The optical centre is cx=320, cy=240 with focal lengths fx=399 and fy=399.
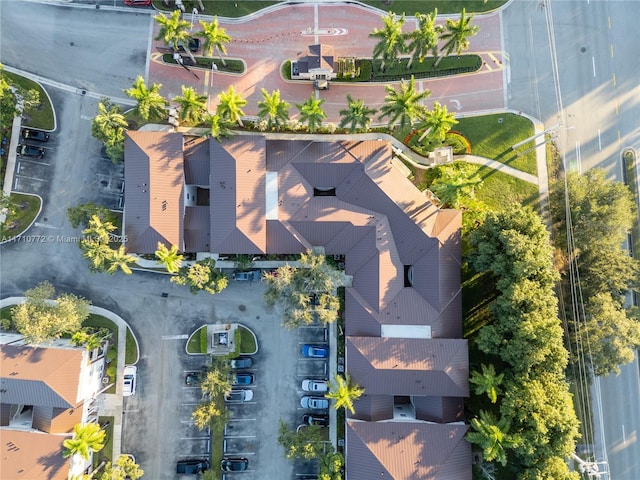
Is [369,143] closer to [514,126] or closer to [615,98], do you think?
[514,126]

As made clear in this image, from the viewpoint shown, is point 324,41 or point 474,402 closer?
point 474,402

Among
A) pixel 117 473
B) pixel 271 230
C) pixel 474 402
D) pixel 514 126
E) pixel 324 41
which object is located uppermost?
pixel 324 41

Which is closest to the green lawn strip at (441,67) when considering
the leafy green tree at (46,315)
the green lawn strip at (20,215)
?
the leafy green tree at (46,315)

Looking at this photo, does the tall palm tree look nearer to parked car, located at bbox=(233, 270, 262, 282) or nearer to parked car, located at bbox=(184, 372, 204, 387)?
parked car, located at bbox=(233, 270, 262, 282)

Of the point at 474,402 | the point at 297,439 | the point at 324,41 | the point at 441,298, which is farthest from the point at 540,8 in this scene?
the point at 297,439

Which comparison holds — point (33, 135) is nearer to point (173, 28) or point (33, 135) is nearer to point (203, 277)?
point (173, 28)

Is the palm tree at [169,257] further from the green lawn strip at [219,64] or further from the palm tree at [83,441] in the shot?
the green lawn strip at [219,64]
